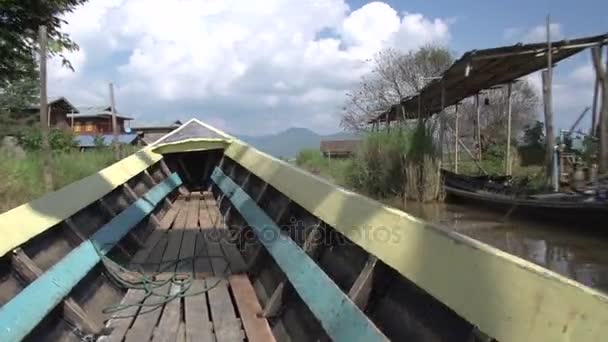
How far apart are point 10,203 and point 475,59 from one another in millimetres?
8277

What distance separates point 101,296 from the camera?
3303 millimetres

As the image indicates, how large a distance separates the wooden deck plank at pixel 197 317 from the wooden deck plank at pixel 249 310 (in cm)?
18

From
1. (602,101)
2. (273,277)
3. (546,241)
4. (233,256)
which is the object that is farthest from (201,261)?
(602,101)

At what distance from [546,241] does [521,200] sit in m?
1.26

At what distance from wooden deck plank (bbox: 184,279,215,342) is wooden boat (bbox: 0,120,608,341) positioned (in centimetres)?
1

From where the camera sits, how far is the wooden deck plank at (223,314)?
109 inches

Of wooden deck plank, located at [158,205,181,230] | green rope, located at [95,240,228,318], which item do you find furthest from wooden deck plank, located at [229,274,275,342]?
wooden deck plank, located at [158,205,181,230]

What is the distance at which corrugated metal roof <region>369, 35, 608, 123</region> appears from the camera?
10.4 meters

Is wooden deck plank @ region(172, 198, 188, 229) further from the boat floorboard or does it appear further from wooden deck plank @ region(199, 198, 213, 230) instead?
the boat floorboard

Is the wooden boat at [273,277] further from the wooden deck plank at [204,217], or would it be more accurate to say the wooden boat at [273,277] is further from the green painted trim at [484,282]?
the wooden deck plank at [204,217]

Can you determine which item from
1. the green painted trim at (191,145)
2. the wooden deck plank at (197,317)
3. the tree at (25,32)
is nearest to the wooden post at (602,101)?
the green painted trim at (191,145)

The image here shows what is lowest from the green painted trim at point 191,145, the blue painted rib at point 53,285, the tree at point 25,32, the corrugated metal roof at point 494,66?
the blue painted rib at point 53,285

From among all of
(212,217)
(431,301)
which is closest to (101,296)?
(431,301)

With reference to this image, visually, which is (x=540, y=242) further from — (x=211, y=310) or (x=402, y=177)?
(x=211, y=310)
